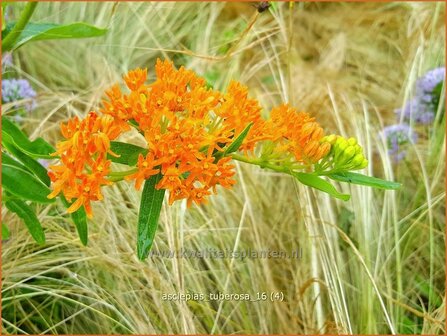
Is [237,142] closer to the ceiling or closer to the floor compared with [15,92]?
closer to the floor

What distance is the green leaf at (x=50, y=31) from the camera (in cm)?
84

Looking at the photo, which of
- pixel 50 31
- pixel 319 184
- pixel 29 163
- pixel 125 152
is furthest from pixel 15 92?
pixel 319 184

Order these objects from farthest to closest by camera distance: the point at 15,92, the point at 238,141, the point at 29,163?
the point at 15,92 → the point at 29,163 → the point at 238,141

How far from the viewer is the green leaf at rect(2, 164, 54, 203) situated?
0.75 metres

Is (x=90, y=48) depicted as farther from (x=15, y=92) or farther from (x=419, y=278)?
(x=419, y=278)

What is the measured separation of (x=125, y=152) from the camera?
680mm

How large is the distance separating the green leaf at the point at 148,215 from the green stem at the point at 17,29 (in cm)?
28

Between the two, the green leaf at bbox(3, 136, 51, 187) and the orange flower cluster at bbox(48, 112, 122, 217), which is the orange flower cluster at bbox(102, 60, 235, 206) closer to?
the orange flower cluster at bbox(48, 112, 122, 217)

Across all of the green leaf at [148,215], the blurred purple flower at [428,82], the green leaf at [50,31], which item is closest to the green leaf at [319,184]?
the green leaf at [148,215]

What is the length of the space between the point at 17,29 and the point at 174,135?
31 cm

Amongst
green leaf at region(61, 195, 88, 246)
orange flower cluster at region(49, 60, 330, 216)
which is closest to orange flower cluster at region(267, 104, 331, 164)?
orange flower cluster at region(49, 60, 330, 216)

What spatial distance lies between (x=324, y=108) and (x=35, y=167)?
1.02 metres

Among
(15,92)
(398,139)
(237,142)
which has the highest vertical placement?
(15,92)

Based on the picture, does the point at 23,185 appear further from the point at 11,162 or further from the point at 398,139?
the point at 398,139
